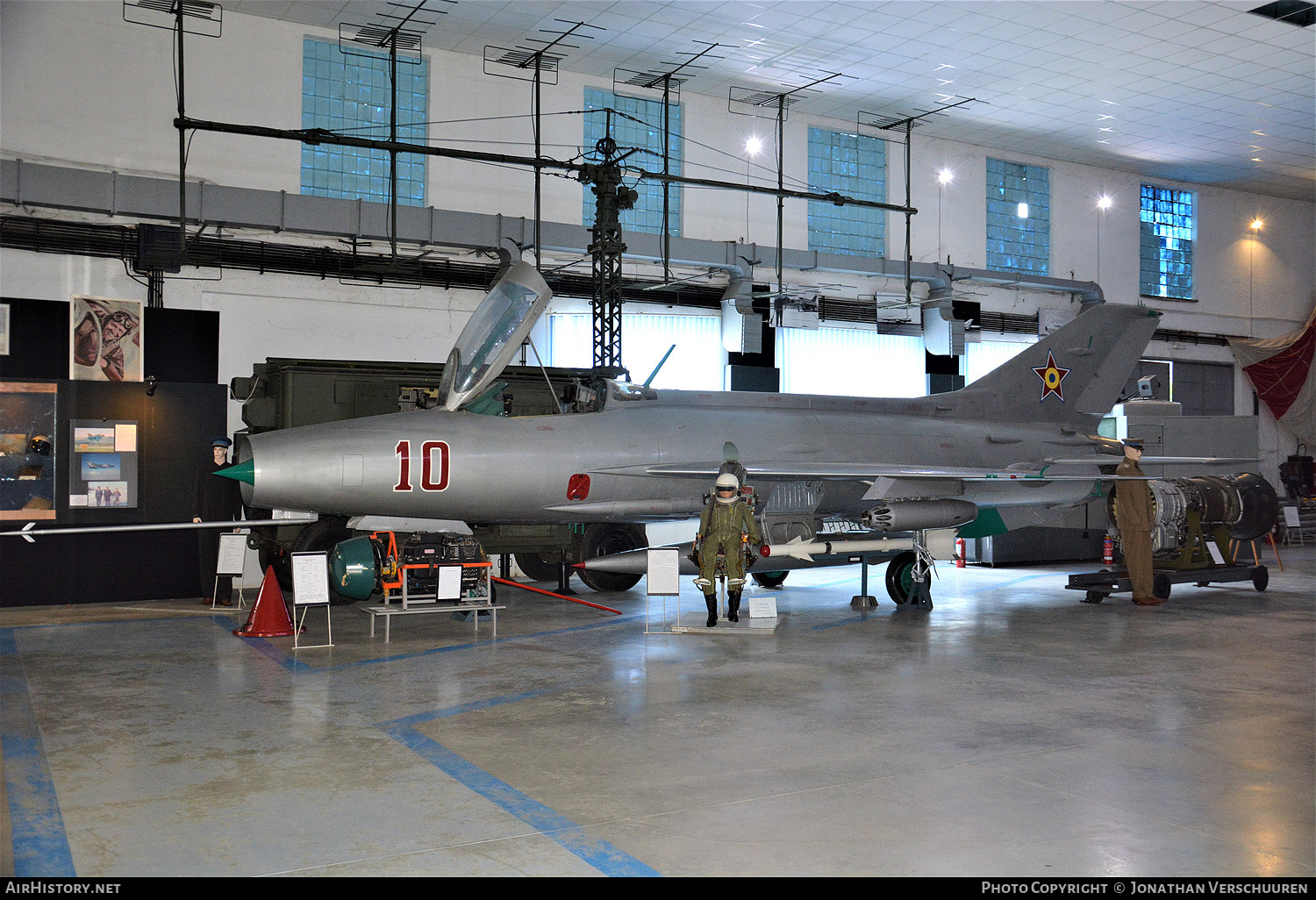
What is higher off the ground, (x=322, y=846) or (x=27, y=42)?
(x=27, y=42)

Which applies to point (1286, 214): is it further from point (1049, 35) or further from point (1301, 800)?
point (1301, 800)

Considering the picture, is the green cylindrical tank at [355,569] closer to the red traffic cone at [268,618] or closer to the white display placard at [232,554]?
the red traffic cone at [268,618]

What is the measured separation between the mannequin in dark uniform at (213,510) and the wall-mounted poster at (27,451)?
1.45 m

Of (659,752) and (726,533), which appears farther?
(726,533)

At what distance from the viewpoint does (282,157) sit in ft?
41.9

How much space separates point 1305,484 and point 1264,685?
54.8 feet

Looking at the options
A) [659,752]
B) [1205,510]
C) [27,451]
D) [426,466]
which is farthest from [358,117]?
[1205,510]

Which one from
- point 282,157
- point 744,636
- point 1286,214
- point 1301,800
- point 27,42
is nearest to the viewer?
point 1301,800

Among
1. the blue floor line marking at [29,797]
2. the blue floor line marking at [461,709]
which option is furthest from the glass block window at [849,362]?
the blue floor line marking at [29,797]

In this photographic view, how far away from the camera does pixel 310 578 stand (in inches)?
302

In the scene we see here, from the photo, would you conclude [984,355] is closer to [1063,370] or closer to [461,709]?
[1063,370]

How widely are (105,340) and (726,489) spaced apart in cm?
767

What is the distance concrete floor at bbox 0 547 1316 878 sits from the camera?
3672 millimetres

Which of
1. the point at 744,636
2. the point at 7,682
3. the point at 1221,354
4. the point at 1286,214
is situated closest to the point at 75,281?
the point at 7,682
